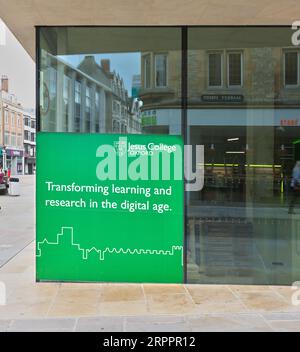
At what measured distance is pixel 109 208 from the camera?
20.3 ft

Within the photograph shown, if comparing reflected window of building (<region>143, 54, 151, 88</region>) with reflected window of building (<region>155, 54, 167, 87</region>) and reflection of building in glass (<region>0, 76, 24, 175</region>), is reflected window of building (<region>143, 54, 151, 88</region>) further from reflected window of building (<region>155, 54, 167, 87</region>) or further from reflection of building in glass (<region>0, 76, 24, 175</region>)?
reflection of building in glass (<region>0, 76, 24, 175</region>)

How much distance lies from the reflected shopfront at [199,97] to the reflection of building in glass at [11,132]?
62.0m

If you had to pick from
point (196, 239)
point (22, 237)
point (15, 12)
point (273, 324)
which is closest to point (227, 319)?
point (273, 324)

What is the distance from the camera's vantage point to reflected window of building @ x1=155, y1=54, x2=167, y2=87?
20.9 feet

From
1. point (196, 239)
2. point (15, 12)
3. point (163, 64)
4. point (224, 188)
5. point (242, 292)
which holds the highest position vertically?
point (15, 12)

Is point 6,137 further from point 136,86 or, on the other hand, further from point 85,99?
point 136,86

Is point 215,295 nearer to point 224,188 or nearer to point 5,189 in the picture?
point 224,188

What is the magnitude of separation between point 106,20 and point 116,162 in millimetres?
1928

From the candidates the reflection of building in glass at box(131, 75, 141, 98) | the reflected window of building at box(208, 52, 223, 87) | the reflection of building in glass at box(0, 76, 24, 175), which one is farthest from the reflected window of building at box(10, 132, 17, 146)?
the reflected window of building at box(208, 52, 223, 87)

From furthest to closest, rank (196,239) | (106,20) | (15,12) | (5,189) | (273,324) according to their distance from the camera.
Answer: (5,189), (196,239), (106,20), (15,12), (273,324)

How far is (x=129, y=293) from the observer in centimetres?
579

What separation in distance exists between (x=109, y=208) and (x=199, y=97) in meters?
2.01

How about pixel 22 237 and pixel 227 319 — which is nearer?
pixel 227 319

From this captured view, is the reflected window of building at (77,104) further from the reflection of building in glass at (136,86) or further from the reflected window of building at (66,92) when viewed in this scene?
the reflection of building in glass at (136,86)
